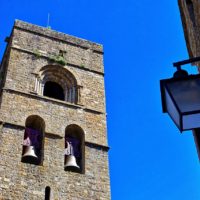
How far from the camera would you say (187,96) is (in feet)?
7.95

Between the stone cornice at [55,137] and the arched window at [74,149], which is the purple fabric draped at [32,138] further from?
the arched window at [74,149]

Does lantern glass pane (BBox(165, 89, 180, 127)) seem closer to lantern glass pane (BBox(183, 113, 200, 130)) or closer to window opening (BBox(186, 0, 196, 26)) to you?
lantern glass pane (BBox(183, 113, 200, 130))

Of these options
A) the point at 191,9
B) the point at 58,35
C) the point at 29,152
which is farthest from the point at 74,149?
the point at 191,9

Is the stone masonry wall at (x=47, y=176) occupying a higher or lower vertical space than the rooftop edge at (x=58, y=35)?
lower

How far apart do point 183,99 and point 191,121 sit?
130 millimetres

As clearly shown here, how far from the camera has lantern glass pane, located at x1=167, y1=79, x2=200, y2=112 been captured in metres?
2.41

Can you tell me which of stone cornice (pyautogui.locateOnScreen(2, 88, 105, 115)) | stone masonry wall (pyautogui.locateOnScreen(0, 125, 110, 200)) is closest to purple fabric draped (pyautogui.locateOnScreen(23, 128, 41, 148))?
stone masonry wall (pyautogui.locateOnScreen(0, 125, 110, 200))

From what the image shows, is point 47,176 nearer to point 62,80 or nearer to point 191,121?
point 62,80

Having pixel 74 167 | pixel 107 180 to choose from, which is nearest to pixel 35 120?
pixel 74 167

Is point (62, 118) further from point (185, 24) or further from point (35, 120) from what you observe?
point (185, 24)

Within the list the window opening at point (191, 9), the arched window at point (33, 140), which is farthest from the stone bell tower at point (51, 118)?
the window opening at point (191, 9)

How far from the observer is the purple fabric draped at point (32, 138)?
13.5 m

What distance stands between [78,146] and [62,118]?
109 centimetres

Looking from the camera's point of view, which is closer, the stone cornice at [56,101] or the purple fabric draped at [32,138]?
the purple fabric draped at [32,138]
